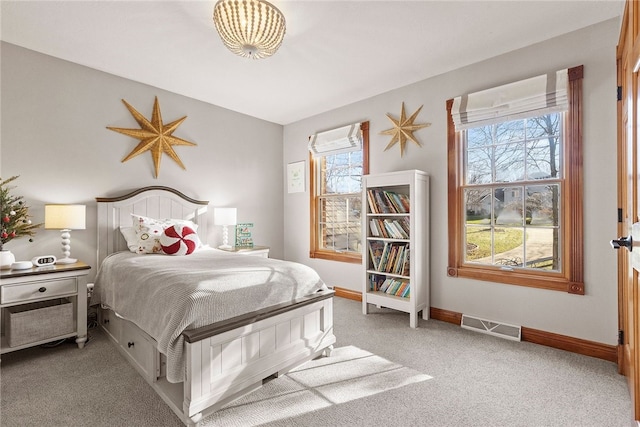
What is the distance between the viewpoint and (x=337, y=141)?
410 cm

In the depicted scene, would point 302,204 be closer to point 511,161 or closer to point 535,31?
point 511,161

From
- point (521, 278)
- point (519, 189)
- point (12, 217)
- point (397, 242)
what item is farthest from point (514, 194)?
point (12, 217)

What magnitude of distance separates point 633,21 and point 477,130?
162 cm

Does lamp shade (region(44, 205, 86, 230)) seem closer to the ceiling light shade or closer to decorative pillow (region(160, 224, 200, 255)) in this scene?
decorative pillow (region(160, 224, 200, 255))

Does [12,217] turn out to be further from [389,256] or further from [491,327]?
[491,327]

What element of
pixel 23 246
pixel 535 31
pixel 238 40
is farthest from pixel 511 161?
pixel 23 246

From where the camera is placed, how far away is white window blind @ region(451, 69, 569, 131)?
8.23 feet

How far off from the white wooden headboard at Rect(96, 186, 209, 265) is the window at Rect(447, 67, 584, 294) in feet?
9.59

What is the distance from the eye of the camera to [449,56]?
114 inches

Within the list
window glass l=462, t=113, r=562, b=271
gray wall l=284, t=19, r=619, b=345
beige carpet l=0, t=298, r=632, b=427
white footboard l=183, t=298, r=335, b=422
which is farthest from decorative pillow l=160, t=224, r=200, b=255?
window glass l=462, t=113, r=562, b=271

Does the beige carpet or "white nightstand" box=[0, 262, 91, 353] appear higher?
"white nightstand" box=[0, 262, 91, 353]

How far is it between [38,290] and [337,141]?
10.8ft

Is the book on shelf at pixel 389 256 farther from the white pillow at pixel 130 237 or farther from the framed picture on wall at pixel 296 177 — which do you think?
the white pillow at pixel 130 237

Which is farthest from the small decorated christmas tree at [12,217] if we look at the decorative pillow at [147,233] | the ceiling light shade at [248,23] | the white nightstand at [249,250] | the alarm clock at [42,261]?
the ceiling light shade at [248,23]
